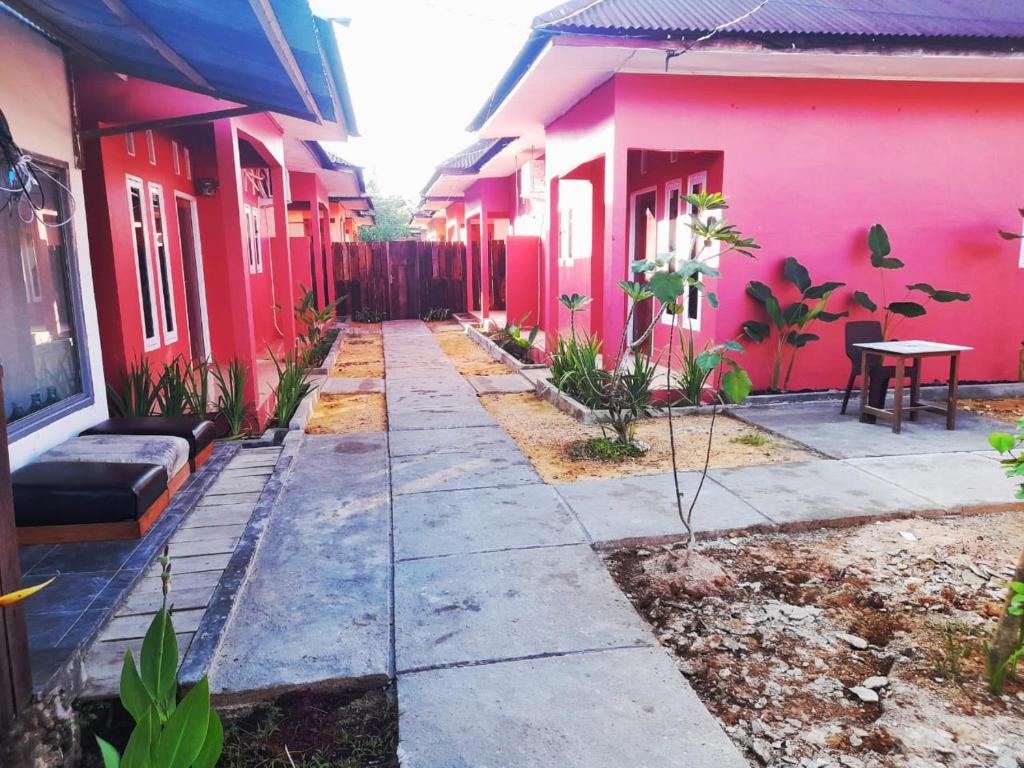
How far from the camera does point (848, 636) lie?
2871 mm

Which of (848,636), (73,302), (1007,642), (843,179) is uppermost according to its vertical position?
(843,179)

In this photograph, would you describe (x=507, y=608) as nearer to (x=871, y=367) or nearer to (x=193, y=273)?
(x=871, y=367)

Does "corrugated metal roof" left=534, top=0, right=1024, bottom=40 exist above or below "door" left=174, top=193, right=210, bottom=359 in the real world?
above

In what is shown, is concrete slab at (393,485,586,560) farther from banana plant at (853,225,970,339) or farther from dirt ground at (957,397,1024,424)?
dirt ground at (957,397,1024,424)

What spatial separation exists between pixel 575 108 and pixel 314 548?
643 cm

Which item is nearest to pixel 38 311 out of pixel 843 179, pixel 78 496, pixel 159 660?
pixel 78 496

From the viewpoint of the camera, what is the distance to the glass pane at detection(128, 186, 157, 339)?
20.3 ft

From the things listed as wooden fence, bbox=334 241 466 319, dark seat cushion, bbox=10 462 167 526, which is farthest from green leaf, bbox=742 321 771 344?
wooden fence, bbox=334 241 466 319

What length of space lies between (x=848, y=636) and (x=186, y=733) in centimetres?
249

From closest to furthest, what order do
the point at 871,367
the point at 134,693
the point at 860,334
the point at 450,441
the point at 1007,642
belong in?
the point at 134,693
the point at 1007,642
the point at 450,441
the point at 871,367
the point at 860,334

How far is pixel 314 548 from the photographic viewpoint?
3723mm

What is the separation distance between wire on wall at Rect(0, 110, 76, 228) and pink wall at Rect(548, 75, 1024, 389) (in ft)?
16.0

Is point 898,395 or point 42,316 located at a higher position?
point 42,316

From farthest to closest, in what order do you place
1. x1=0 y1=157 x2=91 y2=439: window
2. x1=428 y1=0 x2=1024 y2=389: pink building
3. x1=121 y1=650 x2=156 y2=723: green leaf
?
x1=428 y1=0 x2=1024 y2=389: pink building
x1=0 y1=157 x2=91 y2=439: window
x1=121 y1=650 x2=156 y2=723: green leaf
